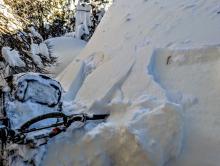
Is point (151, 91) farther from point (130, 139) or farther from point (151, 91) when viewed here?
point (130, 139)

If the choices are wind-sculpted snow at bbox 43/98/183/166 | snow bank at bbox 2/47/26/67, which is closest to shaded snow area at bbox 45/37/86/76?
snow bank at bbox 2/47/26/67

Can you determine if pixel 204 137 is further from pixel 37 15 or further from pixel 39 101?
pixel 37 15

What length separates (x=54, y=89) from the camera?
340 cm

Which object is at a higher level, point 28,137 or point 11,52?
point 11,52

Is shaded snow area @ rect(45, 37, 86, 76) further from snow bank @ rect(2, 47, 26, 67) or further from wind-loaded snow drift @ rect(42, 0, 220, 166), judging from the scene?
wind-loaded snow drift @ rect(42, 0, 220, 166)

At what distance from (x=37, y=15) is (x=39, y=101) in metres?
9.83

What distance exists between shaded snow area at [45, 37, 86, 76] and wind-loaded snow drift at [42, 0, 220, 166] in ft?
9.93

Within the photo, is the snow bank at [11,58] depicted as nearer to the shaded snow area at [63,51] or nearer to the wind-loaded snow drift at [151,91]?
the wind-loaded snow drift at [151,91]

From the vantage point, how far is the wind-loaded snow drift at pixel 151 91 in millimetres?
2441

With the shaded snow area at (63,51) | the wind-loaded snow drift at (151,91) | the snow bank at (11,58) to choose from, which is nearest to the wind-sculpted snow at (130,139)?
the wind-loaded snow drift at (151,91)

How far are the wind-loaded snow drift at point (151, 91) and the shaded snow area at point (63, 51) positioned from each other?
3.03 meters

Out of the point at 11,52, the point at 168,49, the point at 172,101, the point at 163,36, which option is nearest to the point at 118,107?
the point at 172,101

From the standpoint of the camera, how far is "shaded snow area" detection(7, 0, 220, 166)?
2441 mm

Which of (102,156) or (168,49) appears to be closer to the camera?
(102,156)
